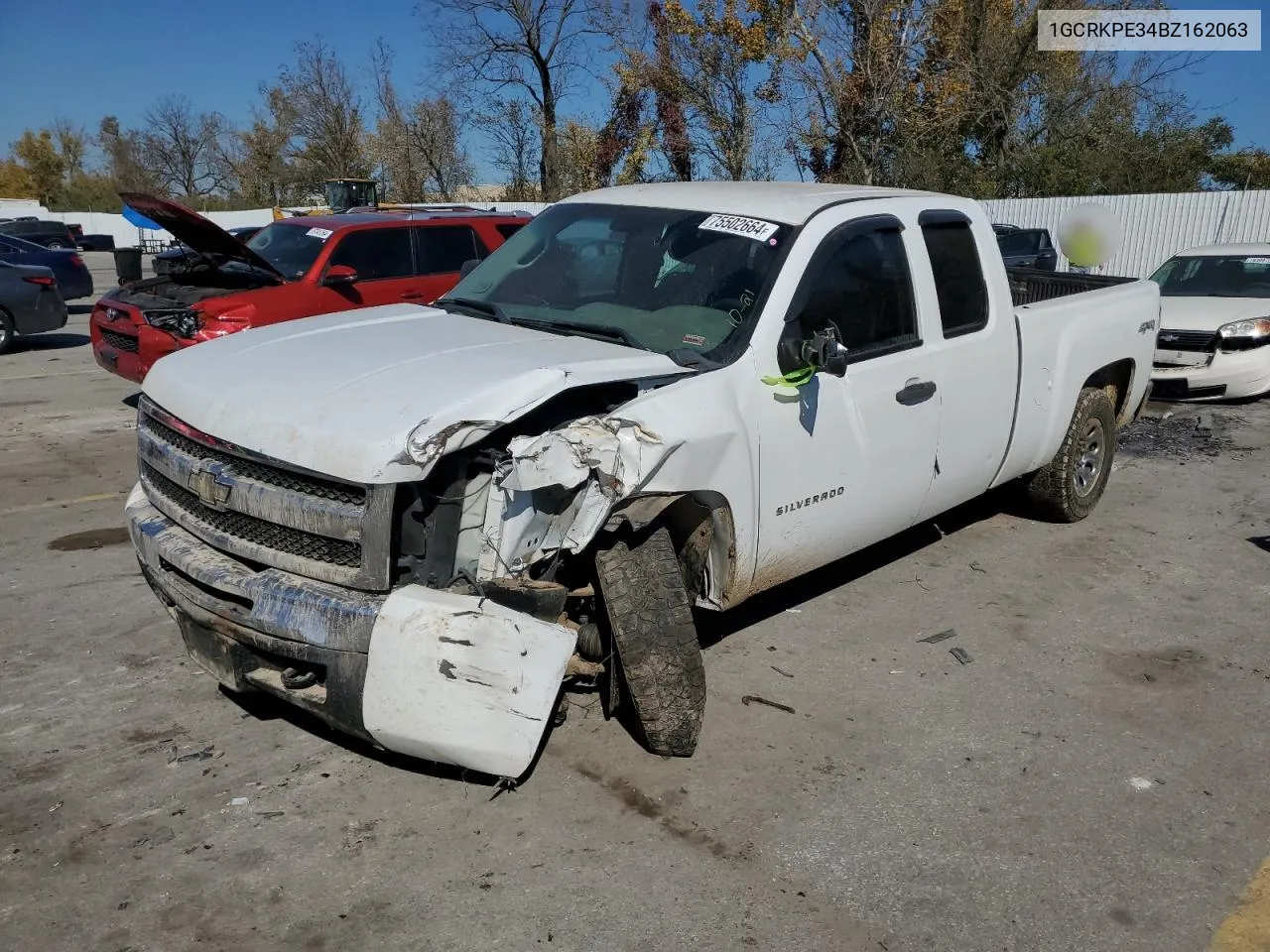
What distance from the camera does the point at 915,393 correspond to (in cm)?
462

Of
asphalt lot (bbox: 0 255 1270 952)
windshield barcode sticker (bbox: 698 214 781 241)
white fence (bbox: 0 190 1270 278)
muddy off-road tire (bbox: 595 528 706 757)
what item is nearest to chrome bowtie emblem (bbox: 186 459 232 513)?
asphalt lot (bbox: 0 255 1270 952)

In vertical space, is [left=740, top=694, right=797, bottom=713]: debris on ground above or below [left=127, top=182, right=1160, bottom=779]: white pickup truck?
below

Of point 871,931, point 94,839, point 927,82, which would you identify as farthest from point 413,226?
point 927,82

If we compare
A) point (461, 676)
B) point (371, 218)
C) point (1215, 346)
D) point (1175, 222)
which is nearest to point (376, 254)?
point (371, 218)

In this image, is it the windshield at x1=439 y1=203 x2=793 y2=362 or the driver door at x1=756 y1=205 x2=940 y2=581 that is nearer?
the driver door at x1=756 y1=205 x2=940 y2=581

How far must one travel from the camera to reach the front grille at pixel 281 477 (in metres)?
3.22

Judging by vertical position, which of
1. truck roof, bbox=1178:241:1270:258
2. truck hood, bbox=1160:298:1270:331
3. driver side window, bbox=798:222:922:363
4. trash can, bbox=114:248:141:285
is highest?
driver side window, bbox=798:222:922:363

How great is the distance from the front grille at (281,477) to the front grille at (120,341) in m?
5.73

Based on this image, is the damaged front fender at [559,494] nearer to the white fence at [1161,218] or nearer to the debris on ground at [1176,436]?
the debris on ground at [1176,436]

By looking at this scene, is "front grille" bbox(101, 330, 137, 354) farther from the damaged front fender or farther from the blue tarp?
the damaged front fender

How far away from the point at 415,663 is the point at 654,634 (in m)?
0.87

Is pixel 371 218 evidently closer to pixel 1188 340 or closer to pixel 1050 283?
pixel 1050 283

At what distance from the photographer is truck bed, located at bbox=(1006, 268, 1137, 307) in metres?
7.21

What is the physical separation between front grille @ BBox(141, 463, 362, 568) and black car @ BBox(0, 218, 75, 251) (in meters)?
34.8
